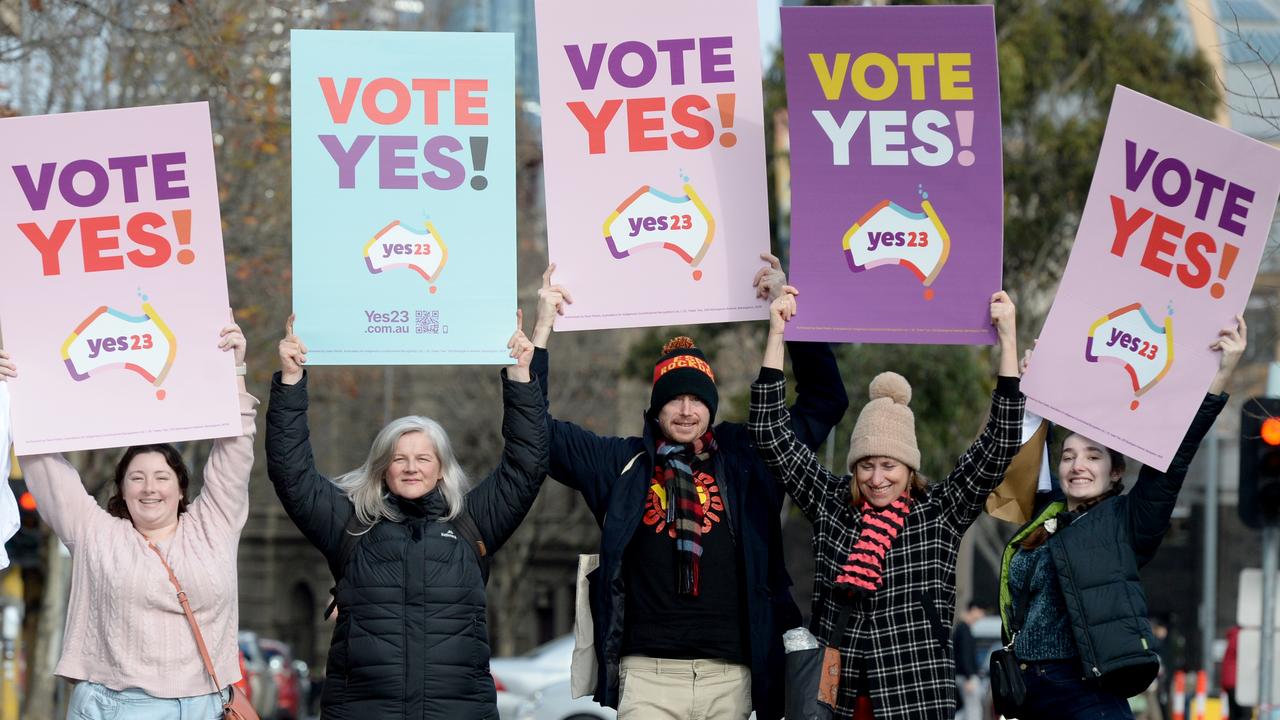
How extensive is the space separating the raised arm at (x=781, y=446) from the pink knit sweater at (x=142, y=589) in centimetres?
194

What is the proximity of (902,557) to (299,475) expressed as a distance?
2228mm

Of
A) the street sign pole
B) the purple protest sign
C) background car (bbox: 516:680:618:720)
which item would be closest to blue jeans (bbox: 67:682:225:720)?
the purple protest sign

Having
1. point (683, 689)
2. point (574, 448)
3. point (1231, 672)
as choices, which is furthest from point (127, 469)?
point (1231, 672)

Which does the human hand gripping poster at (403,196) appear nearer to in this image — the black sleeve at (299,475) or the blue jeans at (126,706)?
the black sleeve at (299,475)

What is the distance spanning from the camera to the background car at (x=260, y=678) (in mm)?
23406

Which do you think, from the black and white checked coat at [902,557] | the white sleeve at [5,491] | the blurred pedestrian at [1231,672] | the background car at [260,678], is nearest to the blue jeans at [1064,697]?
the black and white checked coat at [902,557]

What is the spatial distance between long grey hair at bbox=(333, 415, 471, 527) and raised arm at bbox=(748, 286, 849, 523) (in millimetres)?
1143

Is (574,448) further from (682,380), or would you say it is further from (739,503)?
(739,503)

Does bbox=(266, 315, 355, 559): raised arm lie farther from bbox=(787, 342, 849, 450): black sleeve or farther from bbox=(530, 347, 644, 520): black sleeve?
bbox=(787, 342, 849, 450): black sleeve

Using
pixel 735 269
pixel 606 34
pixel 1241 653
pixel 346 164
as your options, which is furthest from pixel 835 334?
pixel 1241 653

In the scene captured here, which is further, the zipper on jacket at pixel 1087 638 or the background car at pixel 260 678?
the background car at pixel 260 678

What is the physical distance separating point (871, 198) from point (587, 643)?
2.03 meters

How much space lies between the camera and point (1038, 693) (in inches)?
265

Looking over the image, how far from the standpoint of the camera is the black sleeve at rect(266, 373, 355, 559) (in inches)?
263
